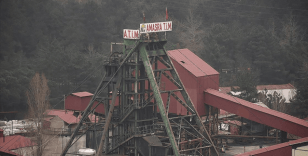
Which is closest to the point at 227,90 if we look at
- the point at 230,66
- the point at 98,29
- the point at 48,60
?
the point at 230,66

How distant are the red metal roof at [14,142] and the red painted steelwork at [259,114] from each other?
17.6 meters

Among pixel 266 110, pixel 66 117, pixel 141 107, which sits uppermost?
pixel 141 107

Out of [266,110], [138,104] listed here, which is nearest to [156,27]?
[138,104]

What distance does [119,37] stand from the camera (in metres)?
98.8

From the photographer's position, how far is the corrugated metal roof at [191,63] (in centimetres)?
4600

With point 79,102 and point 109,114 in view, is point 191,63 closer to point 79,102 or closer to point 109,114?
point 79,102

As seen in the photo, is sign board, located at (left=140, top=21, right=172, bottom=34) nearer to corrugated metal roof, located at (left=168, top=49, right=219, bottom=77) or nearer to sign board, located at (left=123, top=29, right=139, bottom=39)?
sign board, located at (left=123, top=29, right=139, bottom=39)

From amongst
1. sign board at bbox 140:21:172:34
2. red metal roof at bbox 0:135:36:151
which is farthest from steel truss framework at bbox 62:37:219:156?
red metal roof at bbox 0:135:36:151

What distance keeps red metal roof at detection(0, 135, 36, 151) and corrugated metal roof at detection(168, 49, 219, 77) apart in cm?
1573

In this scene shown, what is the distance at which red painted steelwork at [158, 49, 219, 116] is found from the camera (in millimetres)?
44906

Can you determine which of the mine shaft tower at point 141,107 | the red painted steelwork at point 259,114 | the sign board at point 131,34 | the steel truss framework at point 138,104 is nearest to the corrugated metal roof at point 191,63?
the red painted steelwork at point 259,114

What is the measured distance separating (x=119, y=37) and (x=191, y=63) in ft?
173

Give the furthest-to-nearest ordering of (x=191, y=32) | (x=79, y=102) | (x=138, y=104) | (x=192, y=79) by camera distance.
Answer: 1. (x=191, y=32)
2. (x=79, y=102)
3. (x=192, y=79)
4. (x=138, y=104)

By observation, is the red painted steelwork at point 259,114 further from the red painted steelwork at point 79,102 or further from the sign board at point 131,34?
the red painted steelwork at point 79,102
